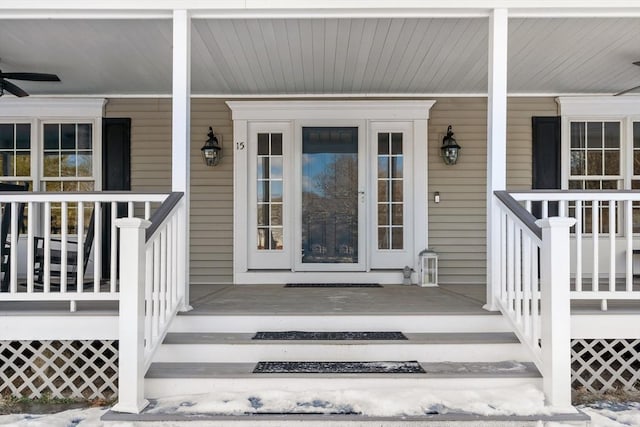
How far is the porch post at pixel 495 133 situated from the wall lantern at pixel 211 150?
10.5 feet

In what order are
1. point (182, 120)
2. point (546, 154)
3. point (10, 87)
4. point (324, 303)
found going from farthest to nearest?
point (546, 154), point (10, 87), point (324, 303), point (182, 120)

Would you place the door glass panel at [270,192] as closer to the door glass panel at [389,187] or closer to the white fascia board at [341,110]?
the white fascia board at [341,110]

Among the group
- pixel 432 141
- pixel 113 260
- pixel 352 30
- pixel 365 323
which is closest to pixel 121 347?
pixel 113 260

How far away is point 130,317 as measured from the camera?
2652 millimetres

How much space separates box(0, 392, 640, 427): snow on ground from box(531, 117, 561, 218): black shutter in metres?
3.34

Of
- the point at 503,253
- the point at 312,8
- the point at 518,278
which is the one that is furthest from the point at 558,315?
the point at 312,8

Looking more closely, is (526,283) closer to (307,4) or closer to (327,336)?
(327,336)

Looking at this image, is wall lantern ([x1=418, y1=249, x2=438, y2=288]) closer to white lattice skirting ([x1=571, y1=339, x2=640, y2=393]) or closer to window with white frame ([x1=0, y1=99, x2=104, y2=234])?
white lattice skirting ([x1=571, y1=339, x2=640, y2=393])

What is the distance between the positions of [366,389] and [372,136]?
353 centimetres

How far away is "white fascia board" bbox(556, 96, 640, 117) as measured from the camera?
5738 mm

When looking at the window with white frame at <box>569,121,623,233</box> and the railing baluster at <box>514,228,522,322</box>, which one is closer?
the railing baluster at <box>514,228,522,322</box>

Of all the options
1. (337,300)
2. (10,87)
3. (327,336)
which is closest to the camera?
(327,336)

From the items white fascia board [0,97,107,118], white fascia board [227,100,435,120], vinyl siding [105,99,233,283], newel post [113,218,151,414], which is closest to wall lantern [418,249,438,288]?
white fascia board [227,100,435,120]

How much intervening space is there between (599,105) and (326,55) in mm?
3465
